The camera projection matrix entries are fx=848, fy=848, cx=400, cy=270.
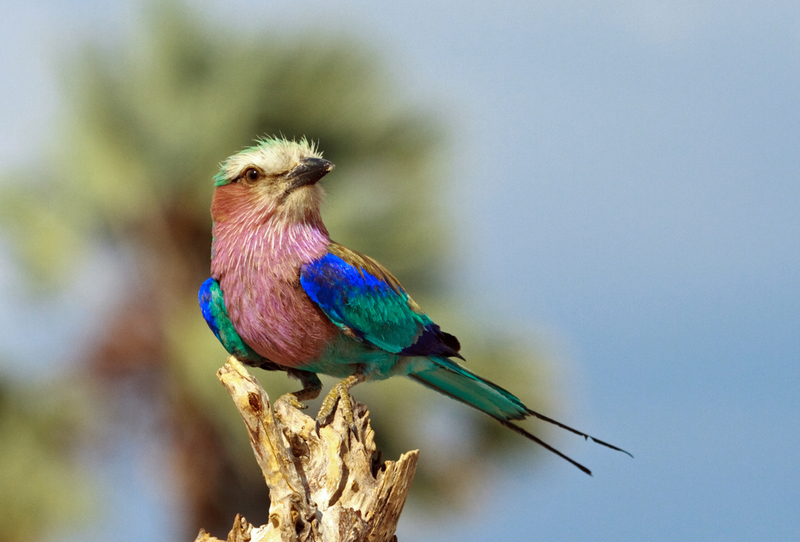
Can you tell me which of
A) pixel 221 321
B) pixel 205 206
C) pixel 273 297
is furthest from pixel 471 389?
pixel 205 206

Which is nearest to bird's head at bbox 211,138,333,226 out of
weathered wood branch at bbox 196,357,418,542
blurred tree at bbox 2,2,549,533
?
weathered wood branch at bbox 196,357,418,542

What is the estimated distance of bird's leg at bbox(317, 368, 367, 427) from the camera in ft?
12.5

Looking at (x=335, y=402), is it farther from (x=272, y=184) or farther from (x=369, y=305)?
(x=272, y=184)

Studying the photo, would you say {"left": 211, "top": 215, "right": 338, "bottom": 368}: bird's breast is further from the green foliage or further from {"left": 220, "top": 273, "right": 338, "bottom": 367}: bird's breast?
the green foliage

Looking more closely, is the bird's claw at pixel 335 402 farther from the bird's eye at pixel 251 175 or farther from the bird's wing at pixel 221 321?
the bird's eye at pixel 251 175

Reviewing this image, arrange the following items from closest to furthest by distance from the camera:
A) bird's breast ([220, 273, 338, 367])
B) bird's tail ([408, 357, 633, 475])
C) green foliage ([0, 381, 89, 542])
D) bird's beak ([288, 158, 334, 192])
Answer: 1. bird's breast ([220, 273, 338, 367])
2. bird's beak ([288, 158, 334, 192])
3. bird's tail ([408, 357, 633, 475])
4. green foliage ([0, 381, 89, 542])

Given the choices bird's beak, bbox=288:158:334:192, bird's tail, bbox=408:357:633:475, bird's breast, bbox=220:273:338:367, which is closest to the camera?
bird's breast, bbox=220:273:338:367

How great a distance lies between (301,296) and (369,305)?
30 cm

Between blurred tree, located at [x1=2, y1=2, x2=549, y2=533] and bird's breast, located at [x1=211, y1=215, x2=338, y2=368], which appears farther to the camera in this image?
blurred tree, located at [x1=2, y1=2, x2=549, y2=533]

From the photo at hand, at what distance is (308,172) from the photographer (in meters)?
3.75

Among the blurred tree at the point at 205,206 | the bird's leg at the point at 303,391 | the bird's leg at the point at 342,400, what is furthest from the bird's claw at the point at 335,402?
the blurred tree at the point at 205,206

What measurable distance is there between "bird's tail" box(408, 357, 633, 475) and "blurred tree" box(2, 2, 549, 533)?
511cm

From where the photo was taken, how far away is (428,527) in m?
9.92

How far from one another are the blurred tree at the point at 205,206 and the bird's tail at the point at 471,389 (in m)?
5.11
